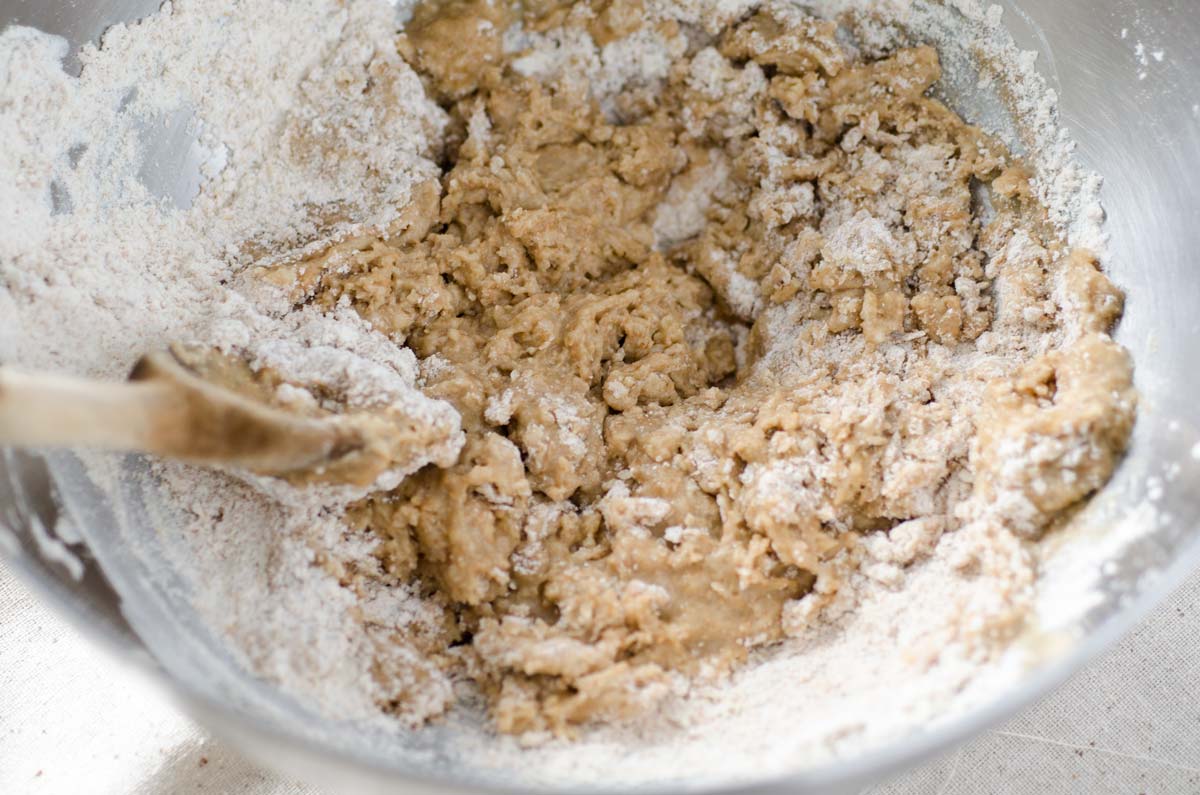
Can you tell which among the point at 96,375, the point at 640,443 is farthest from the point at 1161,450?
the point at 96,375

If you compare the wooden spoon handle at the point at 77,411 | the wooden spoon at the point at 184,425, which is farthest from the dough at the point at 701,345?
the wooden spoon handle at the point at 77,411

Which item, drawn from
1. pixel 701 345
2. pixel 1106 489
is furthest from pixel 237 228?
pixel 1106 489

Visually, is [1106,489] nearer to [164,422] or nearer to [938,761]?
[938,761]

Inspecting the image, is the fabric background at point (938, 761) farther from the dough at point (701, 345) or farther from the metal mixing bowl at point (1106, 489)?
the dough at point (701, 345)

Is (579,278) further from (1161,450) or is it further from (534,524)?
(1161,450)

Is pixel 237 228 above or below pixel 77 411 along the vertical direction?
below

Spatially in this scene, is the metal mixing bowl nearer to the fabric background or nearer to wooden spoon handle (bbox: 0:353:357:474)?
wooden spoon handle (bbox: 0:353:357:474)
